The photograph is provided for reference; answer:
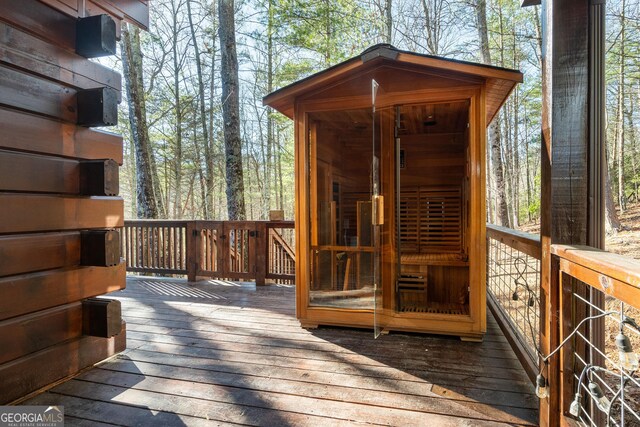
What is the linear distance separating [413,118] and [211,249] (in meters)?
3.26

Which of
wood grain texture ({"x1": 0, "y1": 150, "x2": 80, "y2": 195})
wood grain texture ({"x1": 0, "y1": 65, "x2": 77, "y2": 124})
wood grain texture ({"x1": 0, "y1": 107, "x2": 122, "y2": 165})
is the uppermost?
wood grain texture ({"x1": 0, "y1": 65, "x2": 77, "y2": 124})

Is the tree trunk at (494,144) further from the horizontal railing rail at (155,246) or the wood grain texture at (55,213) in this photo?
the wood grain texture at (55,213)

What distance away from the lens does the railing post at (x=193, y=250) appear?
16.3ft

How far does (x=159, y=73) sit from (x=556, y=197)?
1318 centimetres

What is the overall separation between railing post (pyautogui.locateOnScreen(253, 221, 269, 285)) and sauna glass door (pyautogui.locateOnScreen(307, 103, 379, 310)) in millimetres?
1581

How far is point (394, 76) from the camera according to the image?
9.42 ft

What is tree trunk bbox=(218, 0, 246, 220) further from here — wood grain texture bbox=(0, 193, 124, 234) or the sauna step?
the sauna step

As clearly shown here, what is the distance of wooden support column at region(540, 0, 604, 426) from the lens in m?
1.47

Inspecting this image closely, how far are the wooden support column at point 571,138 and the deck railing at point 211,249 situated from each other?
3.34 metres

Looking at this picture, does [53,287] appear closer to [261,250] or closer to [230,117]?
[261,250]

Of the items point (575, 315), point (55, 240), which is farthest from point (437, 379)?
point (55, 240)

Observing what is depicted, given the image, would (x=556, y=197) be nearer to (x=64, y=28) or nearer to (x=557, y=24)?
(x=557, y=24)

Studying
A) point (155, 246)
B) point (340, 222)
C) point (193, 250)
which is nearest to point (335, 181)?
point (340, 222)

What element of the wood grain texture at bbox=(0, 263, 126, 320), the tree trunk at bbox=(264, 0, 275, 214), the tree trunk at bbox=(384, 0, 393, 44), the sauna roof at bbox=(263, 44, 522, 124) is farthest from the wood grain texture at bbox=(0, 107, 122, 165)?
Answer: the tree trunk at bbox=(384, 0, 393, 44)
